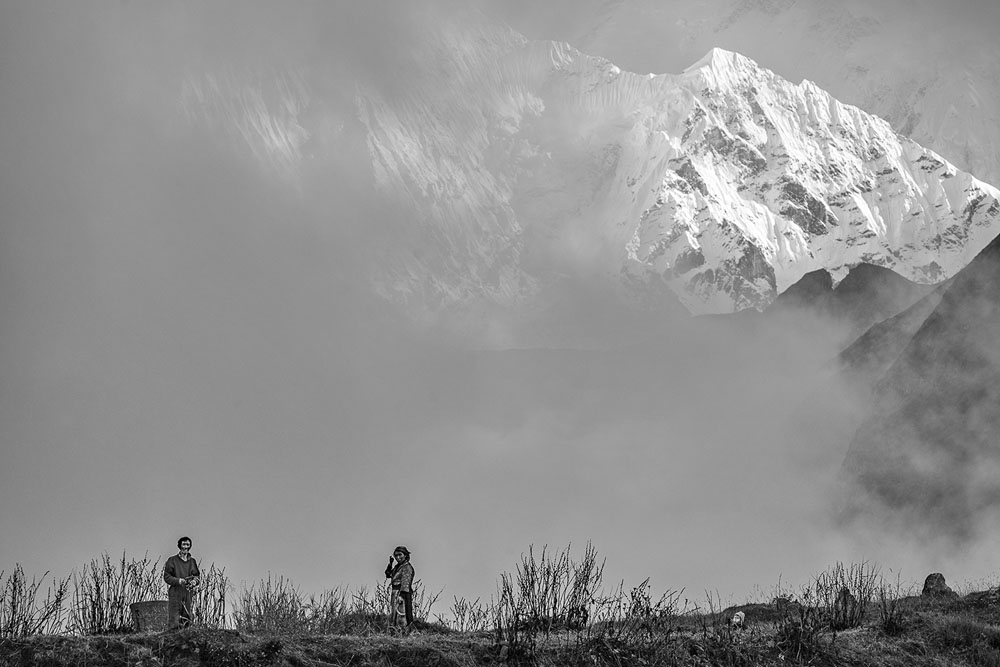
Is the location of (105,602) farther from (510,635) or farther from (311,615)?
(510,635)

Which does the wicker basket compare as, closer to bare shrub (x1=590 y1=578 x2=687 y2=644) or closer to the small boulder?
bare shrub (x1=590 y1=578 x2=687 y2=644)

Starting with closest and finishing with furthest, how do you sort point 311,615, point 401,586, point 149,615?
point 149,615 → point 401,586 → point 311,615

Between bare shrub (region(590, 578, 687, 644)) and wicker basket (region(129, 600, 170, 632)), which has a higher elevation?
wicker basket (region(129, 600, 170, 632))

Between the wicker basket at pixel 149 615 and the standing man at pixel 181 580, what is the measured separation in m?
0.57

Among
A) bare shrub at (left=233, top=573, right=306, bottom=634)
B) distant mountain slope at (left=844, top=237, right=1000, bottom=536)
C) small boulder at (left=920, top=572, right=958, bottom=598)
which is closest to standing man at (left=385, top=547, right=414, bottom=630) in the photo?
bare shrub at (left=233, top=573, right=306, bottom=634)

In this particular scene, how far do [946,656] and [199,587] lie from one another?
1256 cm

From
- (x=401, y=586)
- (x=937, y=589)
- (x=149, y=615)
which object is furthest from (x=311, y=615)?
(x=937, y=589)

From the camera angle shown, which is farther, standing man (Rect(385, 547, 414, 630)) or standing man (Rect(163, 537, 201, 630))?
standing man (Rect(385, 547, 414, 630))

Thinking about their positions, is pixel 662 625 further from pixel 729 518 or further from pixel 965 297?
pixel 729 518

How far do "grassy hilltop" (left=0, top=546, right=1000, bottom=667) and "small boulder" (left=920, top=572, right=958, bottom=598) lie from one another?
419cm

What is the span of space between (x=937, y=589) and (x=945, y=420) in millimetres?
72576

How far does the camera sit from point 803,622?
753 inches

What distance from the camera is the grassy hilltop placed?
661 inches

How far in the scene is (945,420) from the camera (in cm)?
9550
